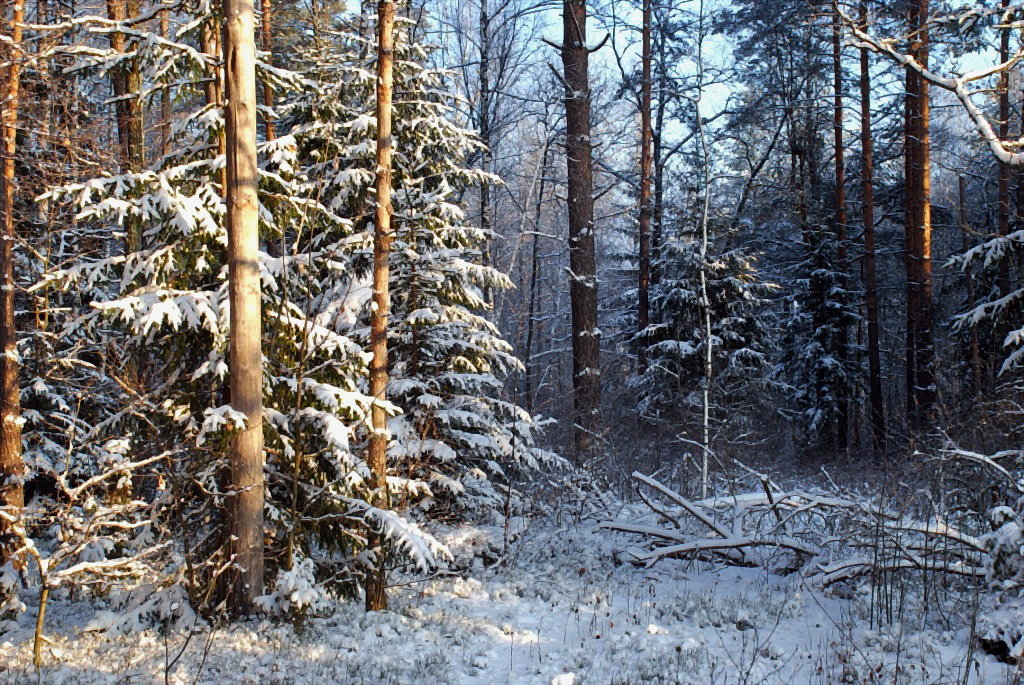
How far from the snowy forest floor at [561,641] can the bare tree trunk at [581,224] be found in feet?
17.8

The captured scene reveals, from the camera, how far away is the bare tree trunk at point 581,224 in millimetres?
13930

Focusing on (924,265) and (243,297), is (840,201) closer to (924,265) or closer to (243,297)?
(924,265)

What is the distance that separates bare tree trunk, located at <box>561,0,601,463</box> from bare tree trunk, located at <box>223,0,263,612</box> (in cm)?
790

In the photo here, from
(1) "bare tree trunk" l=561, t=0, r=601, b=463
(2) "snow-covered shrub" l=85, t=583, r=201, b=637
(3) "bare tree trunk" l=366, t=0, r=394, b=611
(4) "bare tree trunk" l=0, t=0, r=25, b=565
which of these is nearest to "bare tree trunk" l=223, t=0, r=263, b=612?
(2) "snow-covered shrub" l=85, t=583, r=201, b=637

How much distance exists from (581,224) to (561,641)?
8778 mm

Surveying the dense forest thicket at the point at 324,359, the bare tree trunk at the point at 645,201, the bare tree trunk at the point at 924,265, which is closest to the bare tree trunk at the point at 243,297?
the dense forest thicket at the point at 324,359

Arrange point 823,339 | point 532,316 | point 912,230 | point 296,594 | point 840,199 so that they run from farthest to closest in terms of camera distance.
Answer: point 823,339, point 840,199, point 532,316, point 912,230, point 296,594

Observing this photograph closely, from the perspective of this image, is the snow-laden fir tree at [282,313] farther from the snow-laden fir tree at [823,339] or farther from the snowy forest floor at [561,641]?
the snow-laden fir tree at [823,339]

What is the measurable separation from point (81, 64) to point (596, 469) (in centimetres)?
945

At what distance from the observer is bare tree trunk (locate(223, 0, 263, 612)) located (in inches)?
258

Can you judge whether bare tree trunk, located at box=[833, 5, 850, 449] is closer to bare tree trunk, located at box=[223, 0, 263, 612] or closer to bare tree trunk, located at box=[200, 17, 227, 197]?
bare tree trunk, located at box=[200, 17, 227, 197]

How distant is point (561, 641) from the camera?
682 cm

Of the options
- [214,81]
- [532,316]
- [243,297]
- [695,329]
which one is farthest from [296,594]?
[532,316]

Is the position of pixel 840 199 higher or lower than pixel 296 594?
higher
